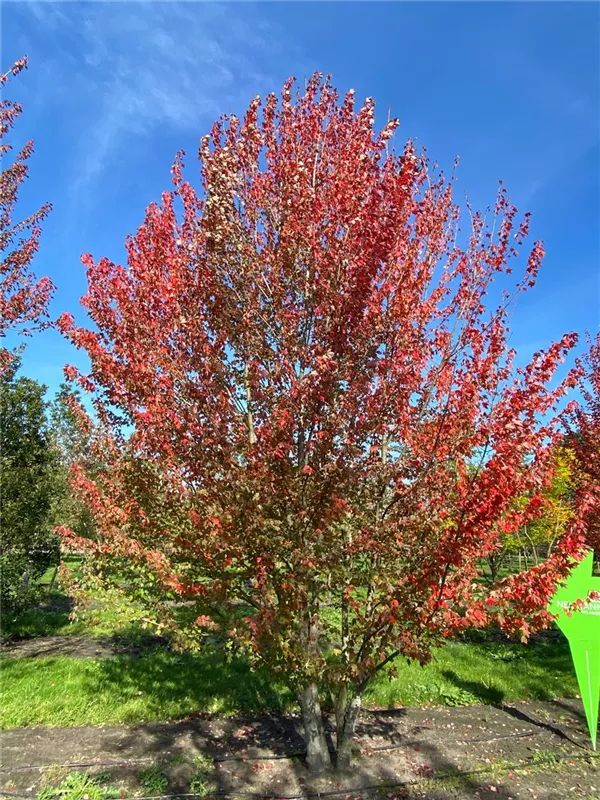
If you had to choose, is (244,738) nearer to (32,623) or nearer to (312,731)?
(312,731)

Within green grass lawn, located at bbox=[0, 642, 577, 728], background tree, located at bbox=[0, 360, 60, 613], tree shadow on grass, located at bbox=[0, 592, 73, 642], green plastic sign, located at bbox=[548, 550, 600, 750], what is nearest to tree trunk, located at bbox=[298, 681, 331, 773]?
green grass lawn, located at bbox=[0, 642, 577, 728]

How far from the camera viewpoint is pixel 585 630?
19.8 ft

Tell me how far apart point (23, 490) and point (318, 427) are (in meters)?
8.57

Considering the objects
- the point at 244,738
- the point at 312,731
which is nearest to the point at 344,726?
the point at 312,731

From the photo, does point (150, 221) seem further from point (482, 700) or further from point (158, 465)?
point (482, 700)

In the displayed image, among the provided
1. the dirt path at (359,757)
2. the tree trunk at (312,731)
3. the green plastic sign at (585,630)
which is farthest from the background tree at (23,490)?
the green plastic sign at (585,630)

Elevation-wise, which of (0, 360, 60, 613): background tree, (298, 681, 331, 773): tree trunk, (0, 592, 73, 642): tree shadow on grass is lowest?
(0, 592, 73, 642): tree shadow on grass

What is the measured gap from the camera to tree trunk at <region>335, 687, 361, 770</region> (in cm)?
480

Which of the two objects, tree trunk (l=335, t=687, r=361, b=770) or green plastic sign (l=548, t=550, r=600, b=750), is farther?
green plastic sign (l=548, t=550, r=600, b=750)

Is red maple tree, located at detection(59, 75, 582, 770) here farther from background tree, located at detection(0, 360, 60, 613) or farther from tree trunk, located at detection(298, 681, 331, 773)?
background tree, located at detection(0, 360, 60, 613)

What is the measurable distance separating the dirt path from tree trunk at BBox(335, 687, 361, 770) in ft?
0.51

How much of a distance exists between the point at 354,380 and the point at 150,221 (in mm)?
3452

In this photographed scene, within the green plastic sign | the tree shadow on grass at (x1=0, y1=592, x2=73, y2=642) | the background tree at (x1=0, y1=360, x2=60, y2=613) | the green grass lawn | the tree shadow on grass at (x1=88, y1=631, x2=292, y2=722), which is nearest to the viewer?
the green plastic sign

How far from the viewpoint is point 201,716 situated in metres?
6.29
